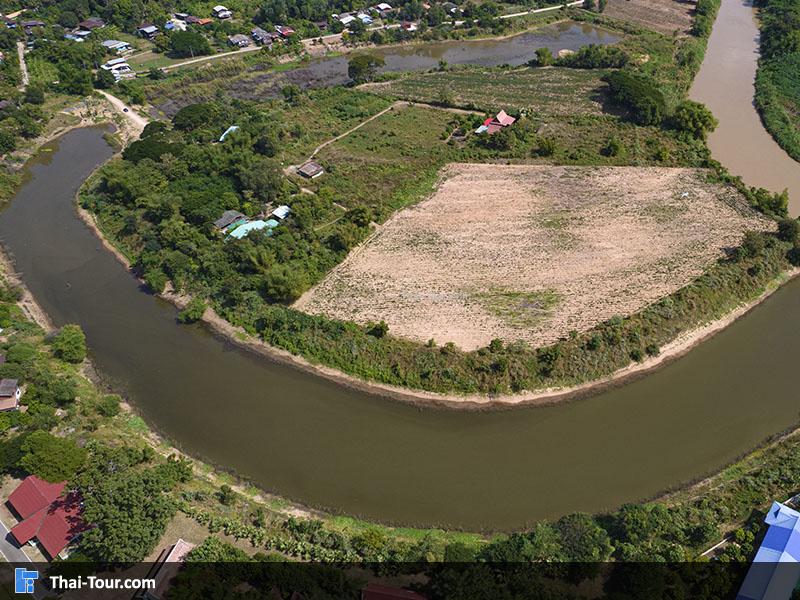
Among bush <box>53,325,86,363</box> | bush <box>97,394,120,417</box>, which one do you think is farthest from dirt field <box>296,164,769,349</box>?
bush <box>53,325,86,363</box>

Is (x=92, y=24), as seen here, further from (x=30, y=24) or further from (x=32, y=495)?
(x=32, y=495)

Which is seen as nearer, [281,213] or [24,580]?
[24,580]

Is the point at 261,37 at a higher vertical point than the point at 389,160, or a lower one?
higher

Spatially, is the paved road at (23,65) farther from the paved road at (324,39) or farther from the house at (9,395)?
the house at (9,395)

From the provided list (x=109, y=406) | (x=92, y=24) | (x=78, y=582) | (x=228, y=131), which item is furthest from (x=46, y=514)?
(x=92, y=24)

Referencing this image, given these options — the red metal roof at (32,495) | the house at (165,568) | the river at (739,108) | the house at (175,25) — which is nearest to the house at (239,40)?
the house at (175,25)

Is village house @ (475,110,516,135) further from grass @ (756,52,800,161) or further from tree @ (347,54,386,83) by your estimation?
grass @ (756,52,800,161)
